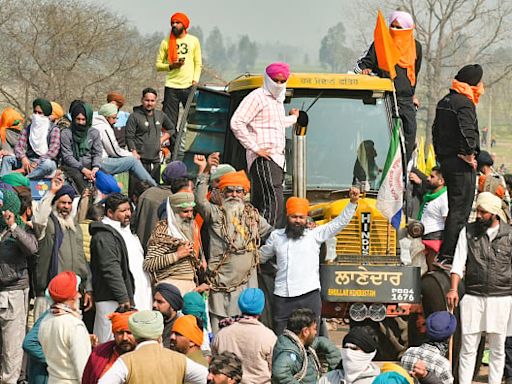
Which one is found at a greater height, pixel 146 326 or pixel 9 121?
pixel 9 121

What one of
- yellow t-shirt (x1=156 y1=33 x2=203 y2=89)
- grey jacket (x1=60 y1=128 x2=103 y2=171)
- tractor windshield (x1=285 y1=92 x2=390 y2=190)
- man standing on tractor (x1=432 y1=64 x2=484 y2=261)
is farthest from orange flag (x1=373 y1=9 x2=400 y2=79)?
grey jacket (x1=60 y1=128 x2=103 y2=171)

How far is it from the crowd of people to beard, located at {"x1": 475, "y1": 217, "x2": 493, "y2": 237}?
0.6 inches

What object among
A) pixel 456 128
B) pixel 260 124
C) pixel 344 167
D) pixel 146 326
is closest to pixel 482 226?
pixel 456 128

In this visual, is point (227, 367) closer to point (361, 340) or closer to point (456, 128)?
point (361, 340)

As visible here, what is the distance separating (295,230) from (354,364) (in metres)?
3.38

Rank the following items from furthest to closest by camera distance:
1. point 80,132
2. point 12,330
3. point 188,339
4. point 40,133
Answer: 1. point 40,133
2. point 80,132
3. point 12,330
4. point 188,339

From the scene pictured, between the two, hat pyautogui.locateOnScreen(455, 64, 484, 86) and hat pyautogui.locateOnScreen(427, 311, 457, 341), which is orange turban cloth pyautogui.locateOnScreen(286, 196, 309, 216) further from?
hat pyautogui.locateOnScreen(455, 64, 484, 86)

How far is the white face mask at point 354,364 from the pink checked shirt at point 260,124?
4446 millimetres

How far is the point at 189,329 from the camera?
29.9ft

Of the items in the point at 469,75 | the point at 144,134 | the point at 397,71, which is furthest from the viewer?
the point at 144,134

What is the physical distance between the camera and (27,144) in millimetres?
15906

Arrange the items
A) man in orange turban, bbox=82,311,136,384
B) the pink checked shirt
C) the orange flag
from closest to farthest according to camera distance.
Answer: man in orange turban, bbox=82,311,136,384
the pink checked shirt
the orange flag

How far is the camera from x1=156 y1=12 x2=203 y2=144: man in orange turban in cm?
1695

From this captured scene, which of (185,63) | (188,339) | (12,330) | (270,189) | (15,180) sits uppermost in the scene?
(185,63)
